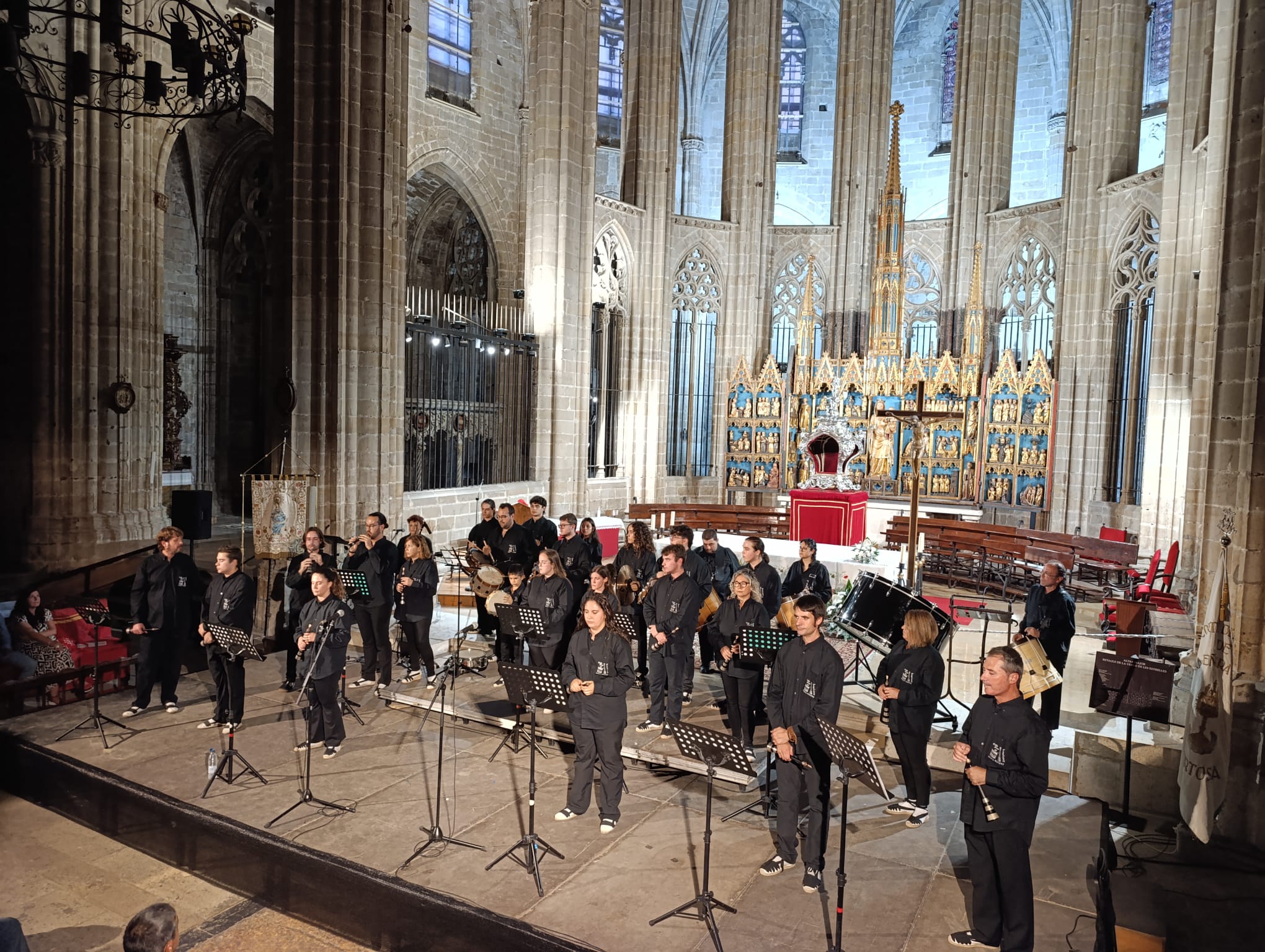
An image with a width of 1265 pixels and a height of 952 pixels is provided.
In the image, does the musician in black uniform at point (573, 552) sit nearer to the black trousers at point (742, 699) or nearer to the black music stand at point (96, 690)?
the black trousers at point (742, 699)

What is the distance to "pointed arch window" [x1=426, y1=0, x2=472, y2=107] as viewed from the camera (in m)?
20.3

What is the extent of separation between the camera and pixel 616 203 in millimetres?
22109

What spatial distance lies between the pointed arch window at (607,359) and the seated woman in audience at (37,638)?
1448 cm

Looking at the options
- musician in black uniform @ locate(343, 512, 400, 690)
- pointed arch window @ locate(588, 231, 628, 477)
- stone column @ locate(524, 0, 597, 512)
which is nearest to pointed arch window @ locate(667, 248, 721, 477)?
pointed arch window @ locate(588, 231, 628, 477)

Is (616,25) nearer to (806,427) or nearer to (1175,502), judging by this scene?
(806,427)

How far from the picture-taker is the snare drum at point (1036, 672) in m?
5.89

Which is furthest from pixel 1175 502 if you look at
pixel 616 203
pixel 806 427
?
pixel 616 203

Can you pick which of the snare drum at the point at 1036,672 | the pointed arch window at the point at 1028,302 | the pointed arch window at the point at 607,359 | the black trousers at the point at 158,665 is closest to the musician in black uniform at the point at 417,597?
the black trousers at the point at 158,665

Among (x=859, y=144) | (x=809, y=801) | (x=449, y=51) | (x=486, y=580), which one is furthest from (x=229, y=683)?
(x=859, y=144)

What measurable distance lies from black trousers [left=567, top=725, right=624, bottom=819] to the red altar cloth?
11272 mm

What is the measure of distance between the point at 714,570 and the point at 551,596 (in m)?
2.90

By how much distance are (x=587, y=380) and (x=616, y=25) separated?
47.6ft

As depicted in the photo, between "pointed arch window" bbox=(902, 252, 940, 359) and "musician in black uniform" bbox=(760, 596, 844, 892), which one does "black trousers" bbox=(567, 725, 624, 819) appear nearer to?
"musician in black uniform" bbox=(760, 596, 844, 892)

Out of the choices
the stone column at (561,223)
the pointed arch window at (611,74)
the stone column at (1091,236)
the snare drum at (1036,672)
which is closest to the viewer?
the snare drum at (1036,672)
